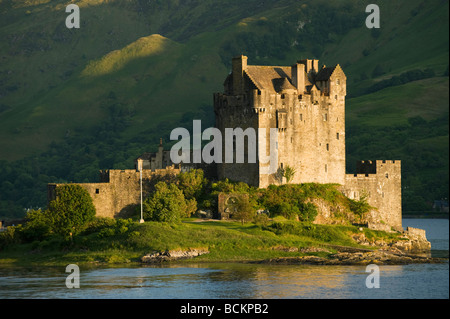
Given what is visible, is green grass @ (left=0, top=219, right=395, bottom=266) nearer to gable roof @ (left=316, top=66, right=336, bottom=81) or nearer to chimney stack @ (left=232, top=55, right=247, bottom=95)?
chimney stack @ (left=232, top=55, right=247, bottom=95)

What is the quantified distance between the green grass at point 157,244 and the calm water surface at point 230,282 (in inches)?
143

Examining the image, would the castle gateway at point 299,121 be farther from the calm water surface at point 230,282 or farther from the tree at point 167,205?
the calm water surface at point 230,282

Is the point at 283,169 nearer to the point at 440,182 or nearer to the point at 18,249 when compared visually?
Result: the point at 18,249

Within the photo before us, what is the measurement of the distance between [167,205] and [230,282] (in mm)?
20972

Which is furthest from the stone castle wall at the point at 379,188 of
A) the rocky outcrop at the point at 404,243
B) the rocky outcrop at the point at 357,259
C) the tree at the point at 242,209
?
the rocky outcrop at the point at 357,259

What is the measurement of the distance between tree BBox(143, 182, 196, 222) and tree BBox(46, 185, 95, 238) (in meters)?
5.81

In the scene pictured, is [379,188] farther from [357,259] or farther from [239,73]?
[357,259]

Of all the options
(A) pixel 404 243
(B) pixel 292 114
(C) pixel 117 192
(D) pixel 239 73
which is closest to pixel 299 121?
(B) pixel 292 114

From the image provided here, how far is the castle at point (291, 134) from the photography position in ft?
315

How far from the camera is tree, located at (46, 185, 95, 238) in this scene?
287ft

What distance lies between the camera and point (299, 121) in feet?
325

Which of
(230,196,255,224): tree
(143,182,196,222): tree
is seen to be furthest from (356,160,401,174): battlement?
(143,182,196,222): tree
